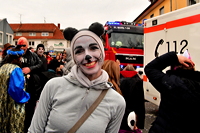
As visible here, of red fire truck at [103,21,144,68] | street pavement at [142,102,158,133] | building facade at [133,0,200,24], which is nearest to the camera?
street pavement at [142,102,158,133]

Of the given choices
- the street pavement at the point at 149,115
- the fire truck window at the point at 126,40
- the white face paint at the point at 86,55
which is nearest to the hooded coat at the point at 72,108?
the white face paint at the point at 86,55

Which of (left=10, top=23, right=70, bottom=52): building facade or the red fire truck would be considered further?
(left=10, top=23, right=70, bottom=52): building facade

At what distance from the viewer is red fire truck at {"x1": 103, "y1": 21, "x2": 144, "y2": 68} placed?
9648 mm

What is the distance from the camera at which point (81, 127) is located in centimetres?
154

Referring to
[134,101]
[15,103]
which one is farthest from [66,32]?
[15,103]

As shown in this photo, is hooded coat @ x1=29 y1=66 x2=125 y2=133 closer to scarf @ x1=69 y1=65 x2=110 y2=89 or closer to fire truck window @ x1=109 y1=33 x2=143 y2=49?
scarf @ x1=69 y1=65 x2=110 y2=89

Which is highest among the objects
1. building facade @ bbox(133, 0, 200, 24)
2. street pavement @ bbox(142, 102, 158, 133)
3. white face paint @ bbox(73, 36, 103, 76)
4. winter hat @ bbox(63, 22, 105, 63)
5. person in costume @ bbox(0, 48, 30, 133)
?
building facade @ bbox(133, 0, 200, 24)

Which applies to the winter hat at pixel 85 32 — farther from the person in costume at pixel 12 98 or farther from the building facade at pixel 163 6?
the building facade at pixel 163 6

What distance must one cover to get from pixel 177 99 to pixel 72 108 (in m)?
1.18

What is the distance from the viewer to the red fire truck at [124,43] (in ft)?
31.7

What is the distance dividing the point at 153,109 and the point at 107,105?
700 centimetres

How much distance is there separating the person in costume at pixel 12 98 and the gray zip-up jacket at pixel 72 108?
179 centimetres

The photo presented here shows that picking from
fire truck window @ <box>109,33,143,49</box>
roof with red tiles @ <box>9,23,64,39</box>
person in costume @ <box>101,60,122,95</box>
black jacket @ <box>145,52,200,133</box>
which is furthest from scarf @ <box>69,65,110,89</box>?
roof with red tiles @ <box>9,23,64,39</box>

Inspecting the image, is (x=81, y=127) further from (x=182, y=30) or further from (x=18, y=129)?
(x=182, y=30)
